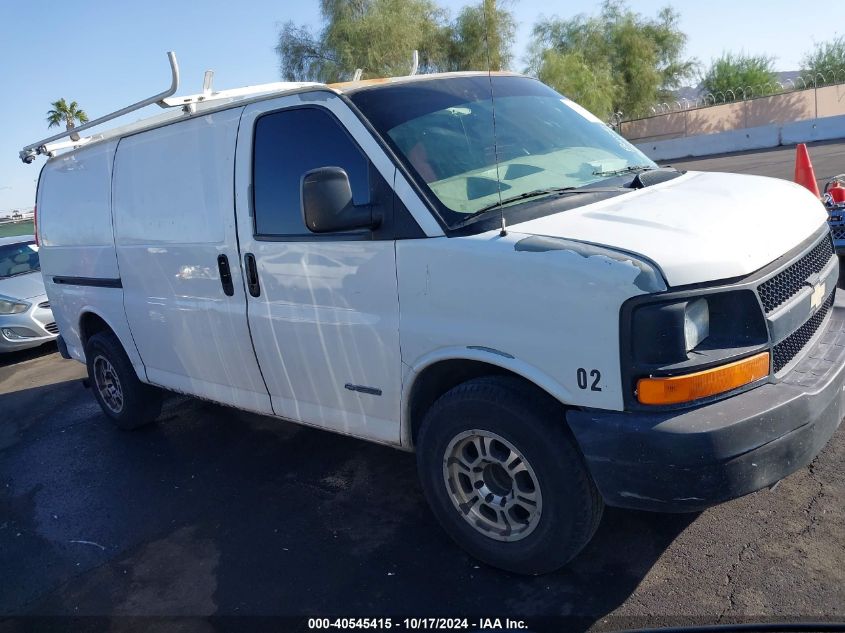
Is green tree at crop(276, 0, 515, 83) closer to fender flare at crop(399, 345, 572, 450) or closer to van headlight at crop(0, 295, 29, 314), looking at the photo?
Result: van headlight at crop(0, 295, 29, 314)

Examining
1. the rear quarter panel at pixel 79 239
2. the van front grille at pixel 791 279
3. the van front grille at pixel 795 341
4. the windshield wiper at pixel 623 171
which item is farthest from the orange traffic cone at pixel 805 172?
the rear quarter panel at pixel 79 239

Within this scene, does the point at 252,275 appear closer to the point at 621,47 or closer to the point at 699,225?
the point at 699,225

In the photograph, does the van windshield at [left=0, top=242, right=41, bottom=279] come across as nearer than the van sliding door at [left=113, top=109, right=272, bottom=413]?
No

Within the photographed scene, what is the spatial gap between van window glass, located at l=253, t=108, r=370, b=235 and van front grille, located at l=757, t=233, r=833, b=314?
177 cm

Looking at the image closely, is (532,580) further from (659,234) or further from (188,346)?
(188,346)

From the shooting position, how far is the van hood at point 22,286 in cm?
954

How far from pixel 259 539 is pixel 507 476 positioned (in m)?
1.54

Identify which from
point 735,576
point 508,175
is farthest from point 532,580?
point 508,175

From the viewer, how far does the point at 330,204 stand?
124 inches

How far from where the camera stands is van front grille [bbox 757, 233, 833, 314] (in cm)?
273

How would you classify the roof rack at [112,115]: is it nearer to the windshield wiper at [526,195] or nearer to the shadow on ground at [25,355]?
the windshield wiper at [526,195]

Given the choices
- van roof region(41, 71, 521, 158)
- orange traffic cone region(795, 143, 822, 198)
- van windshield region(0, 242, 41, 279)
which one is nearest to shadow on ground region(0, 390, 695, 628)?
van roof region(41, 71, 521, 158)

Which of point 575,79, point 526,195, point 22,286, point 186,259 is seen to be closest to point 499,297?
point 526,195

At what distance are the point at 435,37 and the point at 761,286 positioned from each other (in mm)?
38481
